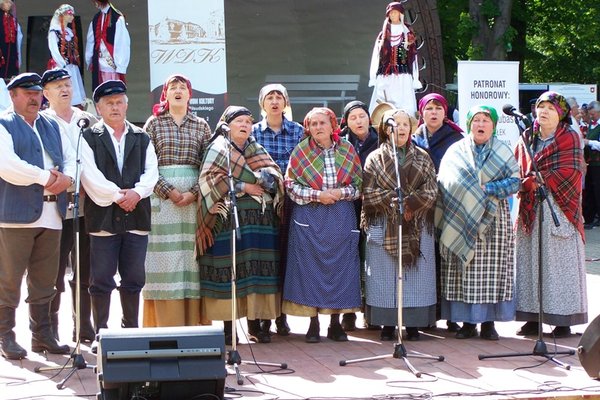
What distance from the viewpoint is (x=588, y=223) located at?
16.5m

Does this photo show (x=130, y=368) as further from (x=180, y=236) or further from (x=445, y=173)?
(x=445, y=173)

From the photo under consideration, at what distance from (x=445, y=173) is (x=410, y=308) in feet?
3.43

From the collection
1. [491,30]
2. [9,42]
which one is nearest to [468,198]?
[9,42]

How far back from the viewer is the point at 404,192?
25.8 ft

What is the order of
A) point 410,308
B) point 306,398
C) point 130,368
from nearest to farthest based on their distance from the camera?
1. point 130,368
2. point 306,398
3. point 410,308

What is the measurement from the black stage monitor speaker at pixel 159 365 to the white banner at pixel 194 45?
6387 mm

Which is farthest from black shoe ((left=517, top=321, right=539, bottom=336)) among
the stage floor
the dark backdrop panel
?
the dark backdrop panel

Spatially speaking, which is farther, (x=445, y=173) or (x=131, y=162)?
(x=445, y=173)

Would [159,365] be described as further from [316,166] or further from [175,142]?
[316,166]

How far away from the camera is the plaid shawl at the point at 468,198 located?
311 inches

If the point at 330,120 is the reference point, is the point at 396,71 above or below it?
above

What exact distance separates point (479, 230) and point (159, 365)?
322 centimetres

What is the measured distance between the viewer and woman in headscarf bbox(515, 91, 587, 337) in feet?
26.1

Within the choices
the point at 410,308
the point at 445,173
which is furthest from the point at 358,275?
the point at 445,173
